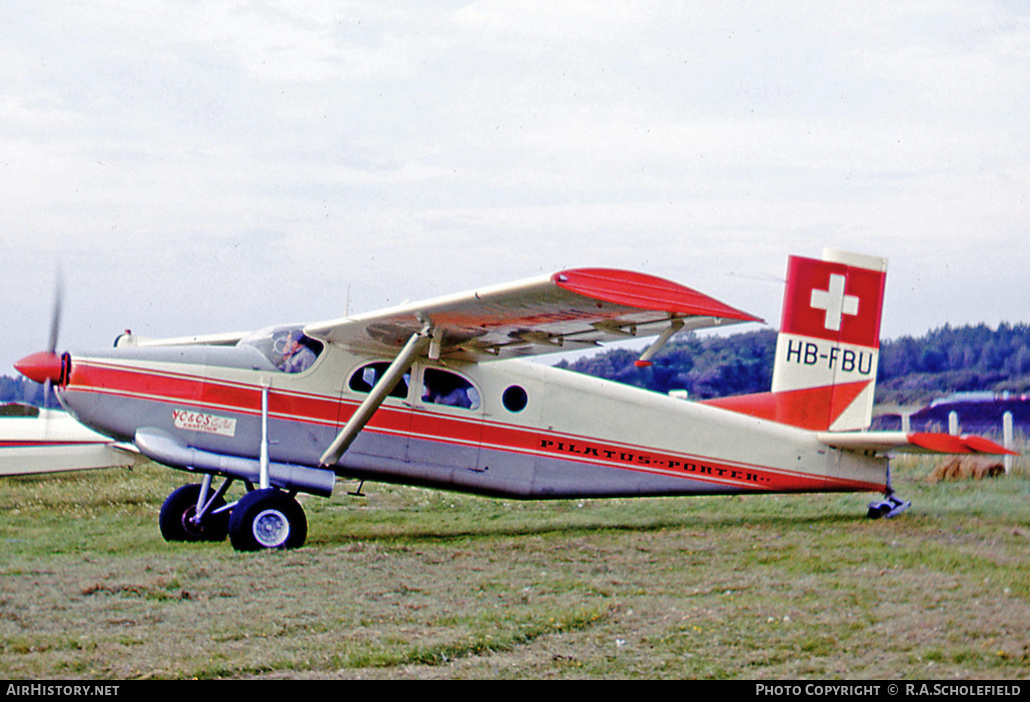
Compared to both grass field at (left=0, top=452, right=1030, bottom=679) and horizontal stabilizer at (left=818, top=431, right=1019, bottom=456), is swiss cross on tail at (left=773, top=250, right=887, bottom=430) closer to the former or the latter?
horizontal stabilizer at (left=818, top=431, right=1019, bottom=456)

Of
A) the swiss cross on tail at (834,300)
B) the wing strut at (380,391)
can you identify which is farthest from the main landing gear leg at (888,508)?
the wing strut at (380,391)

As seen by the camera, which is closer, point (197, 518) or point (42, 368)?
point (42, 368)

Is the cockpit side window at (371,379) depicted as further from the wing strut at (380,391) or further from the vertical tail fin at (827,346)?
the vertical tail fin at (827,346)

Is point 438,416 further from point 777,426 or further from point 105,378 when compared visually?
point 777,426

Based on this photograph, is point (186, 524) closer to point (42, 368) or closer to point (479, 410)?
point (42, 368)

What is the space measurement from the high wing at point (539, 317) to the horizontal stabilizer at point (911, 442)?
11.4 ft

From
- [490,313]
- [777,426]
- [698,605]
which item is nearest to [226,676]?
[698,605]

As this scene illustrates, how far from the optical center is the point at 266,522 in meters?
8.06

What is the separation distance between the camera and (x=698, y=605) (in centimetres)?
592

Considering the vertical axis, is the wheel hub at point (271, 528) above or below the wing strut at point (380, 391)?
below

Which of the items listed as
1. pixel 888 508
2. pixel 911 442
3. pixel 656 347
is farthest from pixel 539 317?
pixel 888 508

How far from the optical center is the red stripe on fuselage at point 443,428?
8695mm

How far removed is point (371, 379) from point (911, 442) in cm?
561
